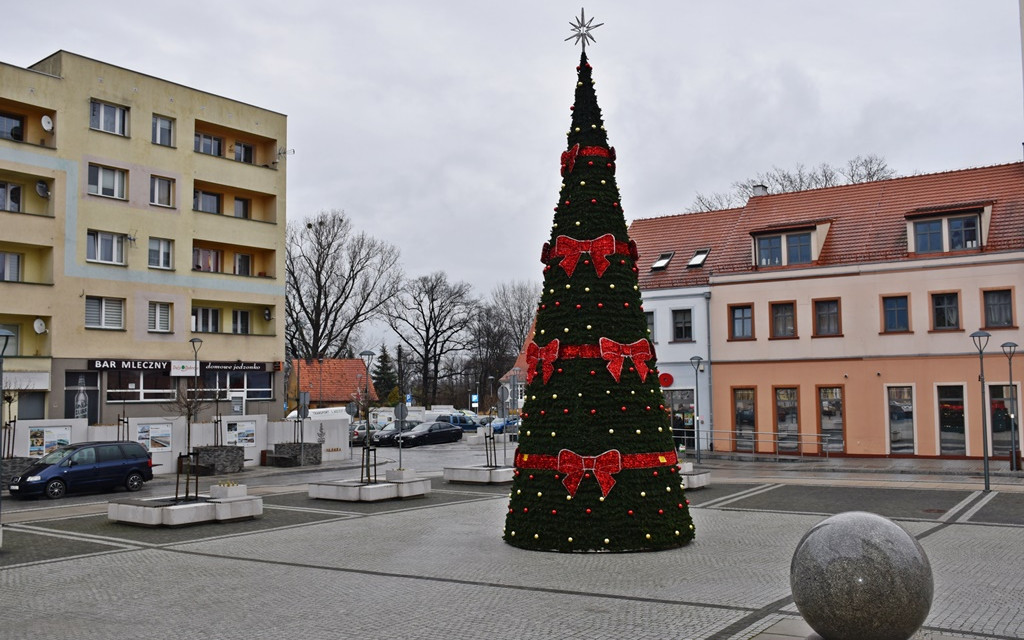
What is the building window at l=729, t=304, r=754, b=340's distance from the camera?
124ft

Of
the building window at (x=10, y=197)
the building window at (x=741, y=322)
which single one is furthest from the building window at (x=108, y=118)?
the building window at (x=741, y=322)

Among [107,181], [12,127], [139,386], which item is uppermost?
[12,127]

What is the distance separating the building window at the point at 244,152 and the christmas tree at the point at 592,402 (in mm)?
30362

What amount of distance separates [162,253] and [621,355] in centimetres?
2875

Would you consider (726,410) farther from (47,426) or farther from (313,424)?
(47,426)

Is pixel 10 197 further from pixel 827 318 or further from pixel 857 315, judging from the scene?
pixel 857 315

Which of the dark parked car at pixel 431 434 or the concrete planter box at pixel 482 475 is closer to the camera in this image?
the concrete planter box at pixel 482 475

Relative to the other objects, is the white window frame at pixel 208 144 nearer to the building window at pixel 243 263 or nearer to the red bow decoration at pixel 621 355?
the building window at pixel 243 263

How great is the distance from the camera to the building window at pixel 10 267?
3334cm

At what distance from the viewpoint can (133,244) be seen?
118ft

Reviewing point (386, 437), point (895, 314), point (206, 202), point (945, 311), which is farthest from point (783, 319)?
point (206, 202)

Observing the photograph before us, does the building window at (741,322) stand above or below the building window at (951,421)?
above

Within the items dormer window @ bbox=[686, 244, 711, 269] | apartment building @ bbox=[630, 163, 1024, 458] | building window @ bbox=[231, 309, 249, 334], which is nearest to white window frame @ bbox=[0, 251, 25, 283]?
building window @ bbox=[231, 309, 249, 334]

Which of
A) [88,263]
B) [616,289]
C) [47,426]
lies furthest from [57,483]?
[616,289]
